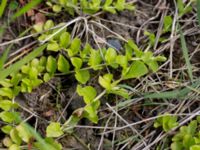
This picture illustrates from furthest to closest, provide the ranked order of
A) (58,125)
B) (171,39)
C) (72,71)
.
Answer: (171,39), (72,71), (58,125)

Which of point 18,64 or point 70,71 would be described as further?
point 70,71

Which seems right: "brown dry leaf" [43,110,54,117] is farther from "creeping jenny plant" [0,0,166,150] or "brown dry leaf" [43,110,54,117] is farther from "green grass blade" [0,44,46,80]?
"green grass blade" [0,44,46,80]

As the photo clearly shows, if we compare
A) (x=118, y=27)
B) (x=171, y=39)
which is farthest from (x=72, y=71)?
(x=171, y=39)

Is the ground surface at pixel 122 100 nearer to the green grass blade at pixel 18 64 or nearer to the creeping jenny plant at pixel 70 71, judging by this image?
the creeping jenny plant at pixel 70 71

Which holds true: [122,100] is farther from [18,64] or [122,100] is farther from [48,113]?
[18,64]

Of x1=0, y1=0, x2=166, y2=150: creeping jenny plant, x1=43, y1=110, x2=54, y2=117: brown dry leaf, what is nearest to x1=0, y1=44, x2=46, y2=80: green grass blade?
x1=0, y1=0, x2=166, y2=150: creeping jenny plant

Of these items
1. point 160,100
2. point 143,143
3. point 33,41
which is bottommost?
→ point 143,143

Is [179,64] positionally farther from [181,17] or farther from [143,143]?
[143,143]

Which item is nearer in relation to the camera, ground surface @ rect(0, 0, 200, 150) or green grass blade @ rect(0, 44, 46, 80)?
green grass blade @ rect(0, 44, 46, 80)

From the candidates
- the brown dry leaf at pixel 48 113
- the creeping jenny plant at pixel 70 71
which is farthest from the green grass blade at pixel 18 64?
the brown dry leaf at pixel 48 113

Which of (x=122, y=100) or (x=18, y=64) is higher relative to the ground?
(x=18, y=64)

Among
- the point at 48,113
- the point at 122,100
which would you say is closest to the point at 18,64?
the point at 48,113
